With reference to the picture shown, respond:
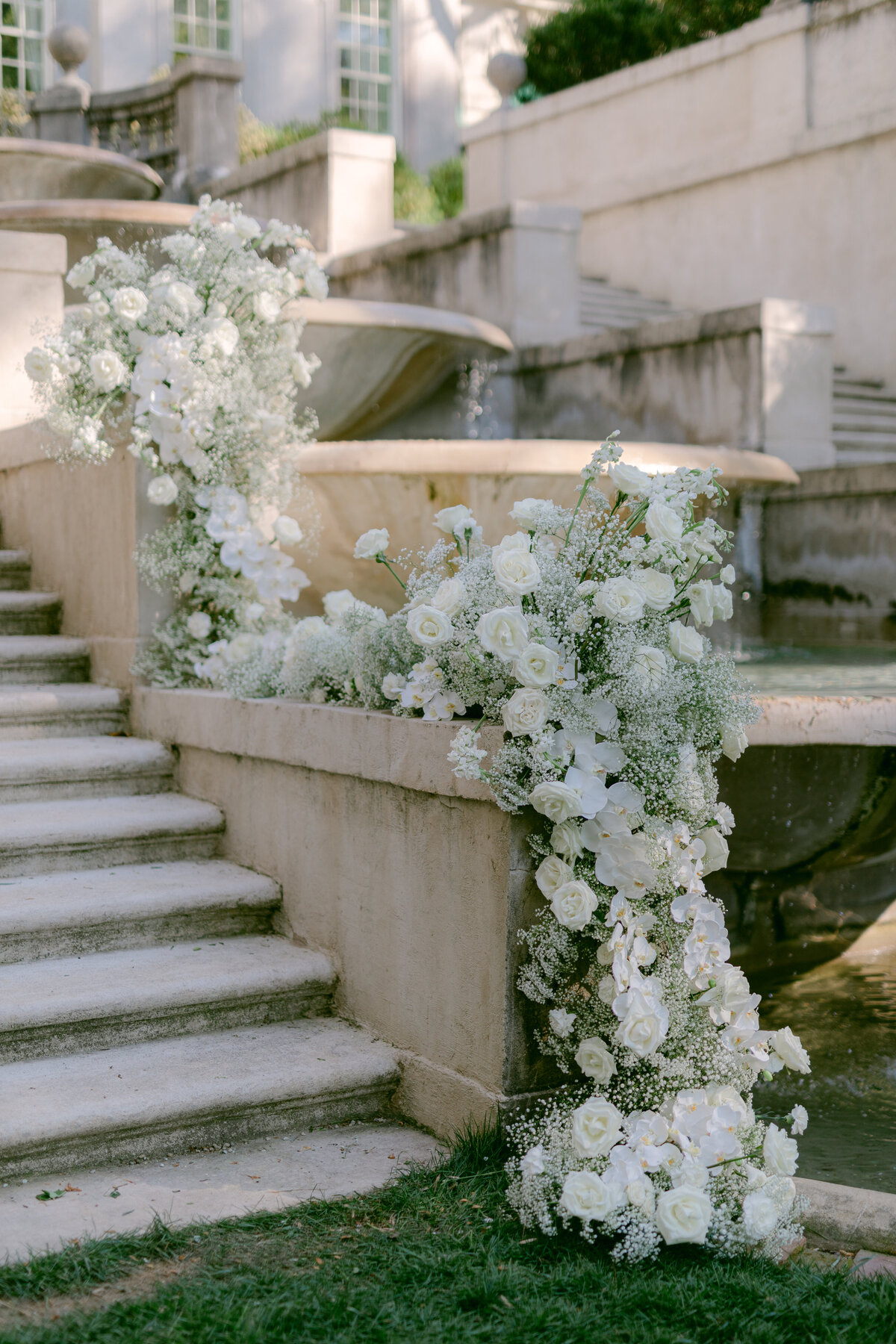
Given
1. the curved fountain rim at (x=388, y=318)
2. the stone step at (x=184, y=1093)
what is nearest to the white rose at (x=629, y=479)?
the stone step at (x=184, y=1093)

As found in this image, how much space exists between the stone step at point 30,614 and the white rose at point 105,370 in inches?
46.2

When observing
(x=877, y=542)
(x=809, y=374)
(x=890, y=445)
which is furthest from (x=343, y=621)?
(x=890, y=445)

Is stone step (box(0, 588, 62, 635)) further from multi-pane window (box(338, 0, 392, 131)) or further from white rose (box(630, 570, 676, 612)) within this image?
multi-pane window (box(338, 0, 392, 131))

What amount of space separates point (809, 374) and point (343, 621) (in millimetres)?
5950

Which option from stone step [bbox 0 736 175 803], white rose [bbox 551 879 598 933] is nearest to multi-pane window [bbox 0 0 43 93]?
stone step [bbox 0 736 175 803]

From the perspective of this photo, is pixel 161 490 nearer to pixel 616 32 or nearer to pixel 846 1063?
pixel 846 1063

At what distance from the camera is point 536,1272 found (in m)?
2.70

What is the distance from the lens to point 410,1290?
102 inches

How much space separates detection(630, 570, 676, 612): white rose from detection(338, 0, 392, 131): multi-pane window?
19832 millimetres

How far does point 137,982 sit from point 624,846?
139cm

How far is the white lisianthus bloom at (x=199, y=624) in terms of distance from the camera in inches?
192

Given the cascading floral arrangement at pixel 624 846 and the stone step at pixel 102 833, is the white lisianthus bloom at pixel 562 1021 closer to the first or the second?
→ the cascading floral arrangement at pixel 624 846

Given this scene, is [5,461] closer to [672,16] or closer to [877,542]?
[877,542]

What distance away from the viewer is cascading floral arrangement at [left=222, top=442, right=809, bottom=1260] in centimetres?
281
